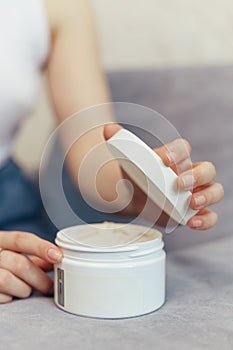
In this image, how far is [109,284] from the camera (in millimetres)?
627

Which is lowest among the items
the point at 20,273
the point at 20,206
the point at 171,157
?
the point at 20,206

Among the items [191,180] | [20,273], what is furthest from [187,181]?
[20,273]

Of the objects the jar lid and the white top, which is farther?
the white top

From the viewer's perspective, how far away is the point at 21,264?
0.70 m

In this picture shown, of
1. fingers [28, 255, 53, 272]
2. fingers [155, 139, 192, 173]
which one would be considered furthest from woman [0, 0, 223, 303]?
fingers [155, 139, 192, 173]

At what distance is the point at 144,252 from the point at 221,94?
0.53m

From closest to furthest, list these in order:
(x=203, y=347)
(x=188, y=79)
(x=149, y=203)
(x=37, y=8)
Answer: (x=203, y=347)
(x=149, y=203)
(x=37, y=8)
(x=188, y=79)

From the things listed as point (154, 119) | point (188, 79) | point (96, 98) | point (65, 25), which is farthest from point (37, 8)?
point (154, 119)

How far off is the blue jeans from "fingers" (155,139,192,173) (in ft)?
1.22

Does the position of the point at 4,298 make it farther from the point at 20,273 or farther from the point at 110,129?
the point at 110,129

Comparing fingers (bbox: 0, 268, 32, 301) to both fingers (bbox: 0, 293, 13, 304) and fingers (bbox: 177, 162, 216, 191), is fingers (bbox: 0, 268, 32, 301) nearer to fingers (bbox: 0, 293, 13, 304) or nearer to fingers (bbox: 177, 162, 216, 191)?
fingers (bbox: 0, 293, 13, 304)

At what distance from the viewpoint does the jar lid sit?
631 millimetres

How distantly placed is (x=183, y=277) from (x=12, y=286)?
0.23 meters

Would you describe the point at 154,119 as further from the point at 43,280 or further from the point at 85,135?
the point at 43,280
